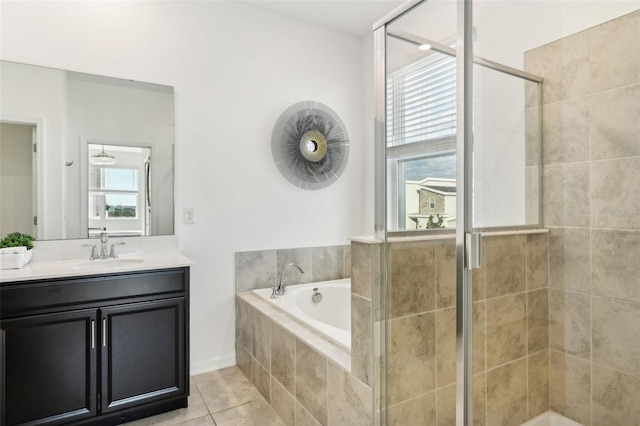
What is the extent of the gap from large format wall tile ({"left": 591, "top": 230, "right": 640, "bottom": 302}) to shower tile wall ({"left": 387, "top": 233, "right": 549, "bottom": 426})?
0.18 meters

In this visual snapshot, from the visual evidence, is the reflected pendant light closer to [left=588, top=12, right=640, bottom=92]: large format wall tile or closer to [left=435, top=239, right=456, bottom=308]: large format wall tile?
[left=435, top=239, right=456, bottom=308]: large format wall tile

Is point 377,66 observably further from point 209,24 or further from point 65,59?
point 65,59

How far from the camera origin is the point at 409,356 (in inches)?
58.5

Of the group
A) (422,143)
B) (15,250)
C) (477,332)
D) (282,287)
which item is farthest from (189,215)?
(477,332)

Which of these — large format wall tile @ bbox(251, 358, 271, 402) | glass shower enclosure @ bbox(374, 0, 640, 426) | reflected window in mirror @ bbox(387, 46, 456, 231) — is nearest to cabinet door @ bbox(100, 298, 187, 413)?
large format wall tile @ bbox(251, 358, 271, 402)

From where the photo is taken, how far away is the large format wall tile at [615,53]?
135 cm

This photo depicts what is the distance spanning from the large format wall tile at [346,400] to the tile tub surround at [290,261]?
4.24 ft

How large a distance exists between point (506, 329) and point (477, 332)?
26cm

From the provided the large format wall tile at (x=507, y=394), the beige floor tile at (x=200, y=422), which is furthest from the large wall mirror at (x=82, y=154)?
the large format wall tile at (x=507, y=394)

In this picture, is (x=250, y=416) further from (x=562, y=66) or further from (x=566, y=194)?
(x=562, y=66)

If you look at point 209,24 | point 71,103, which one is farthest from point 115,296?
point 209,24

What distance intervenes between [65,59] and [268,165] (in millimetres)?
1450

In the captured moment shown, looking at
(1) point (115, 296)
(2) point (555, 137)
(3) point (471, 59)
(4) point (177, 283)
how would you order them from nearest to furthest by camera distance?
(3) point (471, 59) → (2) point (555, 137) → (1) point (115, 296) → (4) point (177, 283)

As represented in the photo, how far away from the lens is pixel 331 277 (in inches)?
124
